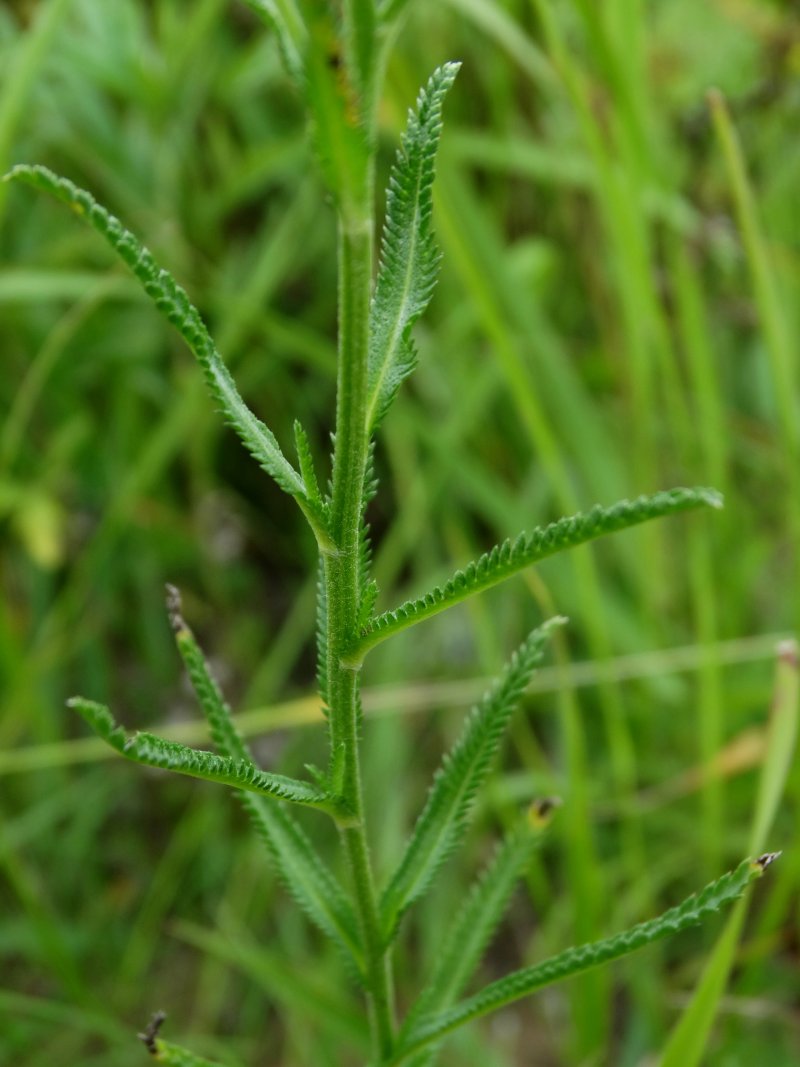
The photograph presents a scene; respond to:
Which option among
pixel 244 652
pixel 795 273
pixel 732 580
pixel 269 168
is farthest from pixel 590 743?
pixel 269 168

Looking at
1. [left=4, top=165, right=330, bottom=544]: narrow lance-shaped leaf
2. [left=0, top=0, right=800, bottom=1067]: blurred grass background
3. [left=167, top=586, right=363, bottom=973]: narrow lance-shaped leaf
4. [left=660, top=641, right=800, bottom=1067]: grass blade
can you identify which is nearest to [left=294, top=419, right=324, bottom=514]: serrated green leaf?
[left=4, top=165, right=330, bottom=544]: narrow lance-shaped leaf

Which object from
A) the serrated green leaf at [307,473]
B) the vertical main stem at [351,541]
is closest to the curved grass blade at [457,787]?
the vertical main stem at [351,541]

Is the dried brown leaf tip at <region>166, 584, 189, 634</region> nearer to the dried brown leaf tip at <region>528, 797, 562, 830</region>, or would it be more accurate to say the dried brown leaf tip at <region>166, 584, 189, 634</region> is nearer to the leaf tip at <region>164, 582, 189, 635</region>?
the leaf tip at <region>164, 582, 189, 635</region>

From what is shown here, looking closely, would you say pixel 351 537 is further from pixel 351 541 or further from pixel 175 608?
pixel 175 608

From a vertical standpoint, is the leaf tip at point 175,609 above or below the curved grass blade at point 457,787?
above

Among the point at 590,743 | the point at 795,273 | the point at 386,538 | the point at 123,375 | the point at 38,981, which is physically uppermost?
the point at 795,273

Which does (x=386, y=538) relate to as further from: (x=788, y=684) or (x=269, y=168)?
(x=788, y=684)

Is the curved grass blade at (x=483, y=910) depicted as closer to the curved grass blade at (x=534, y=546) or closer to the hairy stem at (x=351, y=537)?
the hairy stem at (x=351, y=537)
